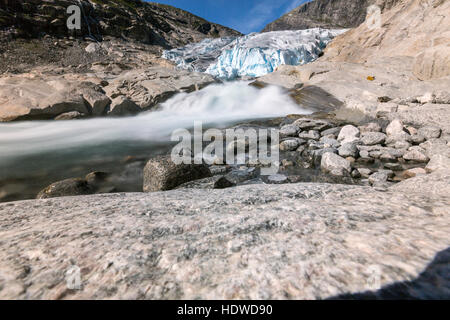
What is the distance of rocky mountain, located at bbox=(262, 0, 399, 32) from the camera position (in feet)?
282

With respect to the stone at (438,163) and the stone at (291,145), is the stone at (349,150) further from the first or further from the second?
the stone at (438,163)

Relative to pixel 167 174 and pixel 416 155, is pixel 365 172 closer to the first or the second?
pixel 416 155

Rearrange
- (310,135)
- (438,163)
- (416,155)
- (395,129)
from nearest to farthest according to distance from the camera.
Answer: (438,163)
(416,155)
(395,129)
(310,135)

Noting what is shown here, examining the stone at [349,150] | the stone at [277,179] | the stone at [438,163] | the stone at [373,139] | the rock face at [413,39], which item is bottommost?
the stone at [277,179]

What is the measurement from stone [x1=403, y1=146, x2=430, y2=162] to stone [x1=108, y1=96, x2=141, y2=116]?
14979 mm

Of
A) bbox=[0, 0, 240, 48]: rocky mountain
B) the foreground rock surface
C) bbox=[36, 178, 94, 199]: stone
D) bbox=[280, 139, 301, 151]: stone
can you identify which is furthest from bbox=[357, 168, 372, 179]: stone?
bbox=[0, 0, 240, 48]: rocky mountain

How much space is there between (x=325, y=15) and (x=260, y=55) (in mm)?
85628

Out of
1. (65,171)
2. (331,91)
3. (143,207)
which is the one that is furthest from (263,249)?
(331,91)

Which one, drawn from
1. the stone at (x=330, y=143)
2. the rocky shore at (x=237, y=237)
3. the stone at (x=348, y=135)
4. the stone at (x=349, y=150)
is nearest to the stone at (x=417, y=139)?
the rocky shore at (x=237, y=237)

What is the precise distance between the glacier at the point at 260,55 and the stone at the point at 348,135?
2934 centimetres

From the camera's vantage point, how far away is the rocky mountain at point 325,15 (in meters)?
85.8

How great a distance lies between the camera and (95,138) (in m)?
9.19

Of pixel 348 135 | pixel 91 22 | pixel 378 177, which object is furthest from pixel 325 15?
pixel 378 177
